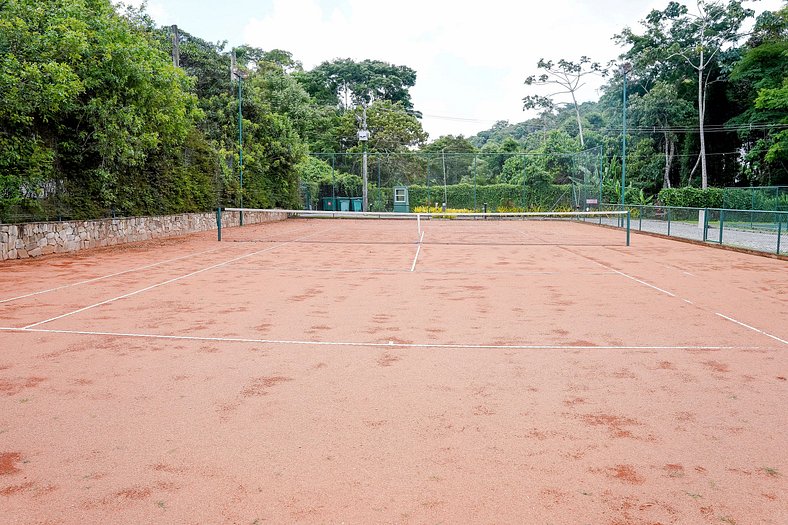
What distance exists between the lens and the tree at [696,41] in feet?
144

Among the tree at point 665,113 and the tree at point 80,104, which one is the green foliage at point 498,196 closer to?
the tree at point 665,113

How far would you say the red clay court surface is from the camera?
3500 mm

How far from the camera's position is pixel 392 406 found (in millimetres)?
4984

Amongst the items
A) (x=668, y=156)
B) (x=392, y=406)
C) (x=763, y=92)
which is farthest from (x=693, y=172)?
(x=392, y=406)

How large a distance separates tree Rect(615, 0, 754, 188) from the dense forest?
145 millimetres

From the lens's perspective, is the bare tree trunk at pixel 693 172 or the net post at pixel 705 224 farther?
the bare tree trunk at pixel 693 172

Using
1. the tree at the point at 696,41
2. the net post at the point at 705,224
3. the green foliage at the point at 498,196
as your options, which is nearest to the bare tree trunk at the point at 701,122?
the tree at the point at 696,41

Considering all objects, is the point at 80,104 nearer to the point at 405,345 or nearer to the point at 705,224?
the point at 405,345

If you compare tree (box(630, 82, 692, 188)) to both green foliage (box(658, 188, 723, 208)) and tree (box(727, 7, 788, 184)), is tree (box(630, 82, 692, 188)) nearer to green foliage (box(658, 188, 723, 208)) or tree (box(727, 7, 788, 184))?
tree (box(727, 7, 788, 184))

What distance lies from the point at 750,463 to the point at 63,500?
13.6 feet

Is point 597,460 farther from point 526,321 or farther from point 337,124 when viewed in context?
point 337,124

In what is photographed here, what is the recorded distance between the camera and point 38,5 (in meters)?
15.6

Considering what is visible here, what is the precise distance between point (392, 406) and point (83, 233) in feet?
52.0

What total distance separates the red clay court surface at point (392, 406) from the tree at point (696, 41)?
3975 centimetres
